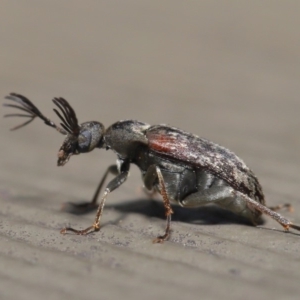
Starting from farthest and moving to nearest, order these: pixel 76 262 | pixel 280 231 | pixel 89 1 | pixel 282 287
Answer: pixel 89 1
pixel 280 231
pixel 76 262
pixel 282 287

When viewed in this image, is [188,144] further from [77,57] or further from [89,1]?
[89,1]

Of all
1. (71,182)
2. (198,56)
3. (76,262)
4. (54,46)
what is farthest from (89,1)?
(76,262)

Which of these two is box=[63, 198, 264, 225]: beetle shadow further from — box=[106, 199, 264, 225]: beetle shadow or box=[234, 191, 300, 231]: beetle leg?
box=[234, 191, 300, 231]: beetle leg

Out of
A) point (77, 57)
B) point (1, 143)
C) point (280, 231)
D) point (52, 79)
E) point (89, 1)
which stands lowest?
point (280, 231)

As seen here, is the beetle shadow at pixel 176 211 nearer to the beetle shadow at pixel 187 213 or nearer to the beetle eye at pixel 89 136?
the beetle shadow at pixel 187 213

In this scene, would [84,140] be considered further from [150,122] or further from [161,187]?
[150,122]

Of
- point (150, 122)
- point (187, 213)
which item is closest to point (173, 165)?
point (187, 213)

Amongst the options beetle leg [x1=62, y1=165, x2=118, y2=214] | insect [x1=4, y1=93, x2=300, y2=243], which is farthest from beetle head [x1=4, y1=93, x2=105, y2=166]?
beetle leg [x1=62, y1=165, x2=118, y2=214]
